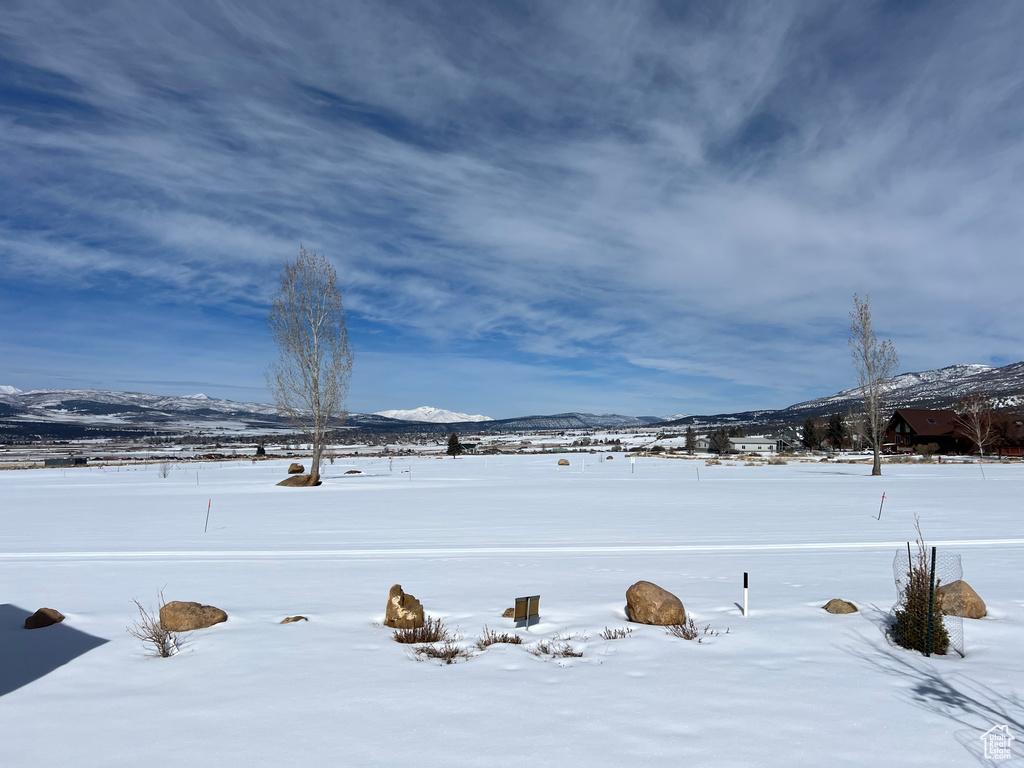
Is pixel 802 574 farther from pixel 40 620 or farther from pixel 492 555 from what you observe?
pixel 40 620

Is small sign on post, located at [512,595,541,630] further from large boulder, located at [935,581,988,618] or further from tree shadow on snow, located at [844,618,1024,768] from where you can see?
large boulder, located at [935,581,988,618]

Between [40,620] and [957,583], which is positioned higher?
[957,583]

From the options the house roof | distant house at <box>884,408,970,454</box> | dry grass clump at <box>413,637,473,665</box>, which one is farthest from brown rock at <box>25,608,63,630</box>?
the house roof

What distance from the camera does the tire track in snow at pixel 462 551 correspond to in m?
13.2

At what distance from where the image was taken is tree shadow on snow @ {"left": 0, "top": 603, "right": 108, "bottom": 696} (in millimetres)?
6074

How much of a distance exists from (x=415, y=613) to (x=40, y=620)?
16.0ft

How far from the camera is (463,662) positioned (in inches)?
250

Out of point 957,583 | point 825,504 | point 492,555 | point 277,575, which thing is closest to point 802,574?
point 957,583

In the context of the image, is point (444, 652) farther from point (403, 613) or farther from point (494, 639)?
point (403, 613)

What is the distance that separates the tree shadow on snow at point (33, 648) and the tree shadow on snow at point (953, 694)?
831cm

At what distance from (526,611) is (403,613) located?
5.05 ft

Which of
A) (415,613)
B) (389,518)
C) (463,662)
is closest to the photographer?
(463,662)

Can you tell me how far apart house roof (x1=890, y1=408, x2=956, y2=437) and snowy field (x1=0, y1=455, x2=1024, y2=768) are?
67.4 metres

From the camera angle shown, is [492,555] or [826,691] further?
[492,555]
